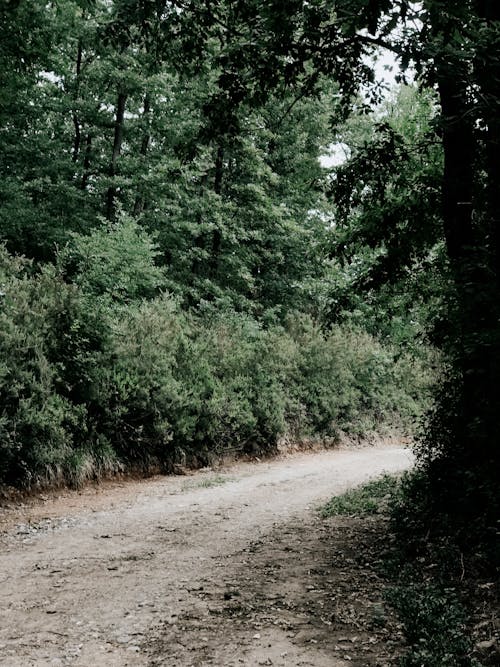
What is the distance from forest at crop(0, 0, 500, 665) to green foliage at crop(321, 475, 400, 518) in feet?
2.83

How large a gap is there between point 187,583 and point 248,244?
715 inches

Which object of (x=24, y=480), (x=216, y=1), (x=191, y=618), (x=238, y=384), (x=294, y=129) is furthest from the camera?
(x=294, y=129)

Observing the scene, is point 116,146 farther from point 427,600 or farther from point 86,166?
point 427,600

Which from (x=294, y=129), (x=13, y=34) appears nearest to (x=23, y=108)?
(x=13, y=34)

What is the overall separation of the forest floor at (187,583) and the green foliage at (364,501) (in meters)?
0.34

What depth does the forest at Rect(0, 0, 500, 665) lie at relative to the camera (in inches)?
221

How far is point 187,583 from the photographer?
5.17 metres

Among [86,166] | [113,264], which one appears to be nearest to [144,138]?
[86,166]

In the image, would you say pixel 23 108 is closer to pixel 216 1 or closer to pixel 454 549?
pixel 216 1

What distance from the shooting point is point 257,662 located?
12.3 ft

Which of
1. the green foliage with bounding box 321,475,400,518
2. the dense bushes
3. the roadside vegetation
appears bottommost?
the green foliage with bounding box 321,475,400,518

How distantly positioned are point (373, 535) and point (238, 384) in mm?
6773

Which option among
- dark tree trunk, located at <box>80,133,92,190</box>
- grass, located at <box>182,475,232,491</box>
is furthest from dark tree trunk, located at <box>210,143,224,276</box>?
grass, located at <box>182,475,232,491</box>

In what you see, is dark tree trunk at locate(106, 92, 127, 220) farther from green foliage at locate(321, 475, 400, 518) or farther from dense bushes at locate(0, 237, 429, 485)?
green foliage at locate(321, 475, 400, 518)
